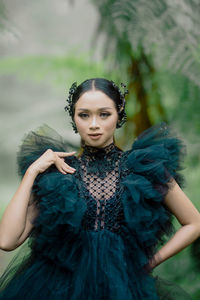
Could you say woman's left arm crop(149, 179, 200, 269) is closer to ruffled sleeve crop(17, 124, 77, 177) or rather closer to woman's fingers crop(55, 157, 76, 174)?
woman's fingers crop(55, 157, 76, 174)

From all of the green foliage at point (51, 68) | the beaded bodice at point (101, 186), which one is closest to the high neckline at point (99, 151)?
the beaded bodice at point (101, 186)

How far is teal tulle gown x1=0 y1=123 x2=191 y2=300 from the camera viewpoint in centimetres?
145

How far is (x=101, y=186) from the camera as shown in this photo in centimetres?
161

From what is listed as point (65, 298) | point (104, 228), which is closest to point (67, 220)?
point (104, 228)

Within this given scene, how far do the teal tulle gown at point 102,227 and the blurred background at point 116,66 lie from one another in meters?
0.34

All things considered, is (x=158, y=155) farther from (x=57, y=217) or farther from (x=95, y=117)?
(x=57, y=217)

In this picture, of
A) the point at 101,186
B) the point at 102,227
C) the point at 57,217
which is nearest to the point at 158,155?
the point at 101,186

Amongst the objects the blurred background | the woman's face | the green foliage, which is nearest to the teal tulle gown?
the woman's face

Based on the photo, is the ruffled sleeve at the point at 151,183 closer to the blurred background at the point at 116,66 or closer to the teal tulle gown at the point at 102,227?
the teal tulle gown at the point at 102,227

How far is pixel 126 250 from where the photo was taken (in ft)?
4.96

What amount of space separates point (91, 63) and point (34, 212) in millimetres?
2558

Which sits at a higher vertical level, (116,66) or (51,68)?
(51,68)

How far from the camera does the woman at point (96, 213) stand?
1460mm

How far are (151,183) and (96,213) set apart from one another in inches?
10.5
